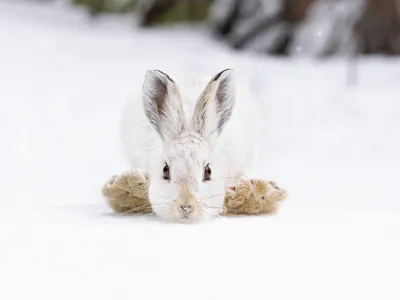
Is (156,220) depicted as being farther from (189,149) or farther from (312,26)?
(312,26)

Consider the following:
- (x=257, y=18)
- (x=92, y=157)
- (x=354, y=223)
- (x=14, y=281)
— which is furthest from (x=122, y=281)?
(x=257, y=18)

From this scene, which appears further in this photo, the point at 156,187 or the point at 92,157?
the point at 92,157

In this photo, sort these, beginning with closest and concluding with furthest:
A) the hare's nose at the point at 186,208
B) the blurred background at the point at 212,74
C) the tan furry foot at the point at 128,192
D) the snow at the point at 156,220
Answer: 1. the snow at the point at 156,220
2. the hare's nose at the point at 186,208
3. the tan furry foot at the point at 128,192
4. the blurred background at the point at 212,74

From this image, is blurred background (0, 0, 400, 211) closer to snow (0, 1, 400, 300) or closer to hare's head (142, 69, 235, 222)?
snow (0, 1, 400, 300)

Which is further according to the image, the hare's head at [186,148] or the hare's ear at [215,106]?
the hare's ear at [215,106]

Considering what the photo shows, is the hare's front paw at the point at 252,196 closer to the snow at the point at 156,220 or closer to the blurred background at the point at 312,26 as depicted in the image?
the snow at the point at 156,220

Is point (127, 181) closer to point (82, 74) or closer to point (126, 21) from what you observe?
point (82, 74)

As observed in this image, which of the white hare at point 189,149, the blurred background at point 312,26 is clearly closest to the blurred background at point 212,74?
the blurred background at point 312,26
